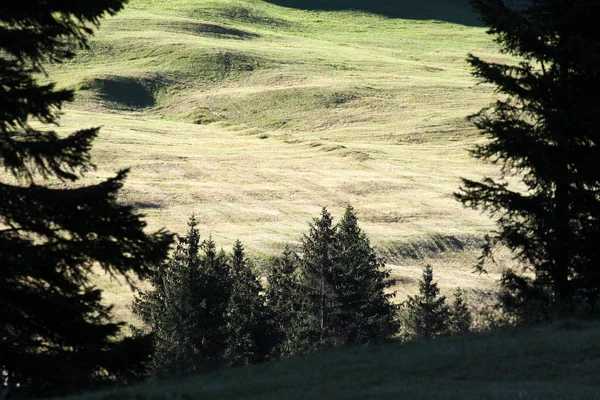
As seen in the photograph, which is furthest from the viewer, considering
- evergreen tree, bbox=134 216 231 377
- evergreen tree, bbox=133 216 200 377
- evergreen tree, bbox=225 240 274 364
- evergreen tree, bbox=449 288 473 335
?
Result: evergreen tree, bbox=449 288 473 335

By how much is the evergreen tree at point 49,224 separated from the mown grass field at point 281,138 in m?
35.5

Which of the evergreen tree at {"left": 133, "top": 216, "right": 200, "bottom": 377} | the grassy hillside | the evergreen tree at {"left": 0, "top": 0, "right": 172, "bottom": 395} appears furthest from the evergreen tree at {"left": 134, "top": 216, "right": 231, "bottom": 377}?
the evergreen tree at {"left": 0, "top": 0, "right": 172, "bottom": 395}

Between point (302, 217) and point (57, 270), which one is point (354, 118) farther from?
point (57, 270)

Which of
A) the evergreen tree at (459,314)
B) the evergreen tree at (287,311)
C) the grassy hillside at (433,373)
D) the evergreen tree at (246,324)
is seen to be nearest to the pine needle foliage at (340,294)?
the evergreen tree at (287,311)

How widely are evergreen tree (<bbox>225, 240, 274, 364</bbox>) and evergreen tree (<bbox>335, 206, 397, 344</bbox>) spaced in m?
3.94

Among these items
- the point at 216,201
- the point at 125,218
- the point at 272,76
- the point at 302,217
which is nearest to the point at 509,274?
the point at 125,218

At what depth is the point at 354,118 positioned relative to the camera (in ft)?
466

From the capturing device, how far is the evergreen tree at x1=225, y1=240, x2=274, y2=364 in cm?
4059

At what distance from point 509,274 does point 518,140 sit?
310 centimetres

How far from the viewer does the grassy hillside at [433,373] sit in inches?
428

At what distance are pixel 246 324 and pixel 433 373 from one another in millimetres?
29435

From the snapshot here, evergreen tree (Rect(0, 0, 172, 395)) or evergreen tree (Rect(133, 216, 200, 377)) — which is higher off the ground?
evergreen tree (Rect(0, 0, 172, 395))

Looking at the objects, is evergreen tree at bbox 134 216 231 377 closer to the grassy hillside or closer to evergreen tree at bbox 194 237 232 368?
evergreen tree at bbox 194 237 232 368

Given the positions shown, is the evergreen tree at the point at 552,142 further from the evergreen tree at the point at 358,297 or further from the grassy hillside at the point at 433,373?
the evergreen tree at the point at 358,297
